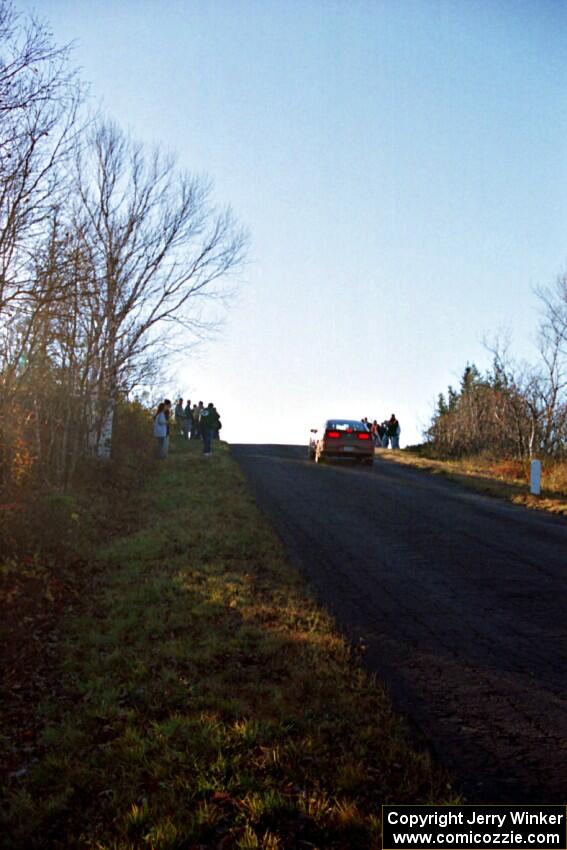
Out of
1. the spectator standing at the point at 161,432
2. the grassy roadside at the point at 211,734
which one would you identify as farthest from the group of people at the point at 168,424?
the grassy roadside at the point at 211,734

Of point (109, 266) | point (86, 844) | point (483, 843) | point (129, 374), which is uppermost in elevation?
point (109, 266)

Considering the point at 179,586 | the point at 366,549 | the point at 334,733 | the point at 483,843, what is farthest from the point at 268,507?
the point at 483,843

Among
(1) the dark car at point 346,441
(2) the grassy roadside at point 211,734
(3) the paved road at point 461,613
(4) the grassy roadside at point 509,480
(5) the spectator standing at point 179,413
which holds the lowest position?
(2) the grassy roadside at point 211,734

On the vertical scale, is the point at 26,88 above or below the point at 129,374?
above

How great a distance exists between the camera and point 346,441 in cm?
2658

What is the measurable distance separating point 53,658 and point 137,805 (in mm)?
3249

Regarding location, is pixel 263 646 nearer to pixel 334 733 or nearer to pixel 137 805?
pixel 334 733

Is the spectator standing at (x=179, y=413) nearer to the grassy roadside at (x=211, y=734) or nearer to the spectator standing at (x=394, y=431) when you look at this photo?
the spectator standing at (x=394, y=431)

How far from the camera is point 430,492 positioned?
62.6 feet

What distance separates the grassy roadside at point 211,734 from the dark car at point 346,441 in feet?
57.8

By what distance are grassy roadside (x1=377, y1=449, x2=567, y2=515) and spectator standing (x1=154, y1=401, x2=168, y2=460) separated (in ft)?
31.0

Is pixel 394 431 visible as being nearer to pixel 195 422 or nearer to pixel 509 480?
pixel 195 422

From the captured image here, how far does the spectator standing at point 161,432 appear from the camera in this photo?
24481 mm

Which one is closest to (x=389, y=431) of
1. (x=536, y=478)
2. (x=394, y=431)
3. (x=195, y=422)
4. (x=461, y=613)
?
(x=394, y=431)
